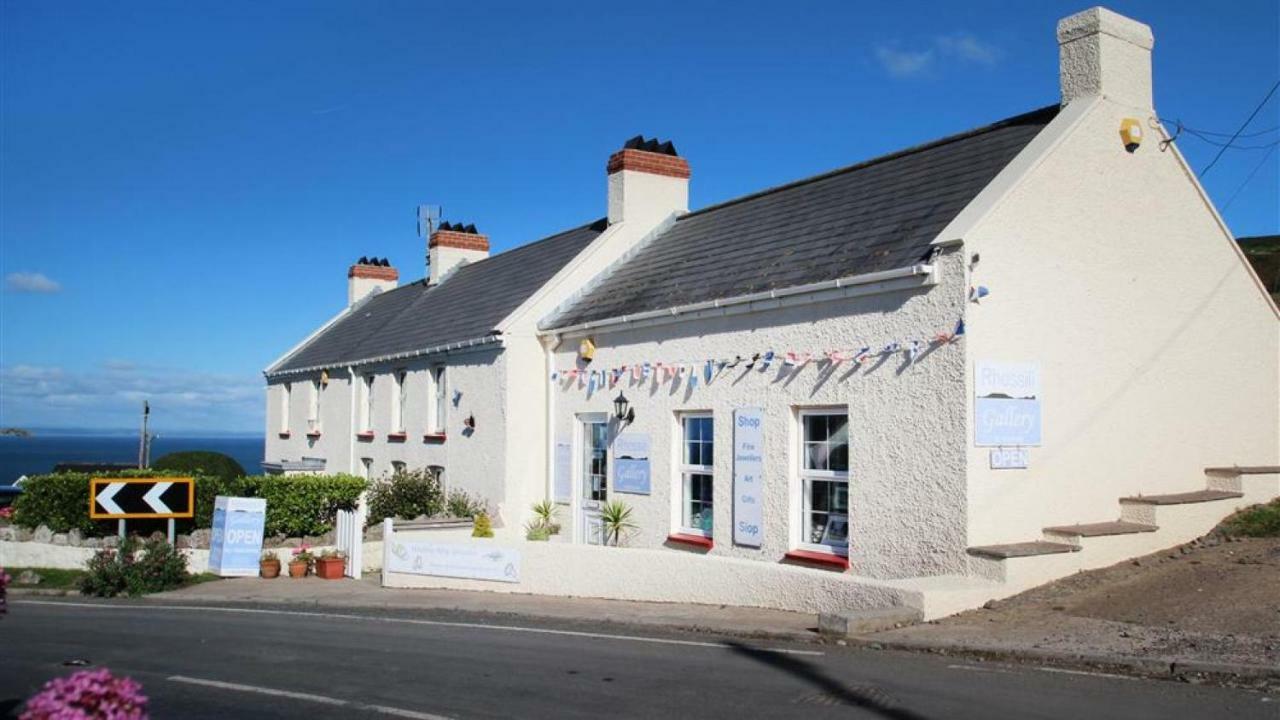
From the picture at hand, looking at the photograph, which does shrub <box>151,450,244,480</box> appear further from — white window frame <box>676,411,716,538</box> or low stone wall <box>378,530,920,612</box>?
white window frame <box>676,411,716,538</box>

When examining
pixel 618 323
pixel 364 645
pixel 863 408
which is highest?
pixel 618 323

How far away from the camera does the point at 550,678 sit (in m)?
9.16

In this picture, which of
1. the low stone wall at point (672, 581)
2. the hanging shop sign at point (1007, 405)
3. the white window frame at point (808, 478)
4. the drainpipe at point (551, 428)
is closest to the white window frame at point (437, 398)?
the drainpipe at point (551, 428)

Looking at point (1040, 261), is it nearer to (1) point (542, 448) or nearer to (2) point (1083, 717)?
(2) point (1083, 717)

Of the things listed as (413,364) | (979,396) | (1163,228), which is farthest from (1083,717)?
(413,364)

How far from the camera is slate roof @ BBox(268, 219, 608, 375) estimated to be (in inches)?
894

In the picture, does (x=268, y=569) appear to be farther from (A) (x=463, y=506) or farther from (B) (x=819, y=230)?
(B) (x=819, y=230)

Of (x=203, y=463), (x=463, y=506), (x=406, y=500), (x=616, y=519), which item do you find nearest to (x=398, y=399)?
(x=406, y=500)

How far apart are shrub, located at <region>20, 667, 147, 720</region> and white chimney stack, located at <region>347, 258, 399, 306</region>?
33.8 meters

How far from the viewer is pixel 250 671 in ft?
32.5

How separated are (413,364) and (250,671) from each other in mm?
15022

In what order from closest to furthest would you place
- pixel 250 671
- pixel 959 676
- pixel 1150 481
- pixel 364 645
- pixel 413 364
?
pixel 959 676, pixel 250 671, pixel 364 645, pixel 1150 481, pixel 413 364

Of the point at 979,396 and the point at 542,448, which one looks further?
the point at 542,448

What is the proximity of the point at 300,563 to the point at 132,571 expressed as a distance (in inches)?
110
